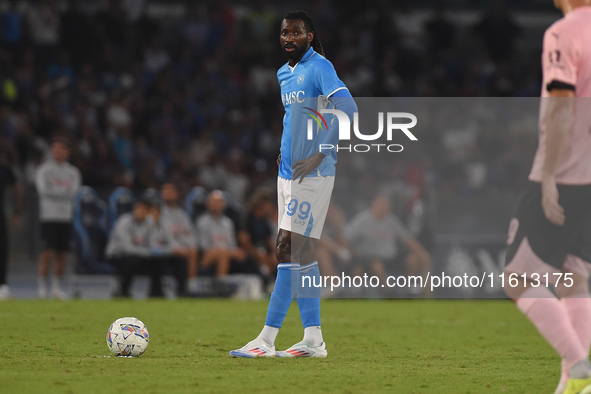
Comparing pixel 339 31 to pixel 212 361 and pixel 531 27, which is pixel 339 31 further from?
pixel 212 361

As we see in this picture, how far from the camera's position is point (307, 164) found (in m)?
6.25

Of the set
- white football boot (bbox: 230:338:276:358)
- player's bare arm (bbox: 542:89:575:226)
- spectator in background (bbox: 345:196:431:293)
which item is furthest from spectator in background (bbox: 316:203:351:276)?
player's bare arm (bbox: 542:89:575:226)

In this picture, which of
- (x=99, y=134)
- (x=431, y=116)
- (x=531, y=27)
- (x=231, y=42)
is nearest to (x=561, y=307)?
(x=431, y=116)

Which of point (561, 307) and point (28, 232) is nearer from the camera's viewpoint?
point (561, 307)

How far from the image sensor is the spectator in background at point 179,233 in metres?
14.4

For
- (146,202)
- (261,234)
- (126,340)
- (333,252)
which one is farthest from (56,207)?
(126,340)

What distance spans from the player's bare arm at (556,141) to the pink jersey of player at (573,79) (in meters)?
0.07

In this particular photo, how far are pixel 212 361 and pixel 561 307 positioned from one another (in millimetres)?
2613

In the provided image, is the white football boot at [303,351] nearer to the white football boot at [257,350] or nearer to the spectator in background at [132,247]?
the white football boot at [257,350]

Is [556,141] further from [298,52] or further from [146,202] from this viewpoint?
[146,202]

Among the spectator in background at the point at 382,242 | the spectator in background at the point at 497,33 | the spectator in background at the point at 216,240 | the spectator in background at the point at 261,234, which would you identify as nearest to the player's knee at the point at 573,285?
the spectator in background at the point at 382,242

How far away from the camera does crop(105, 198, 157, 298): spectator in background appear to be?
548 inches

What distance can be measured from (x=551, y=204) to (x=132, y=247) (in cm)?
1038

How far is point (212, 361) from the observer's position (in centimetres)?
612
